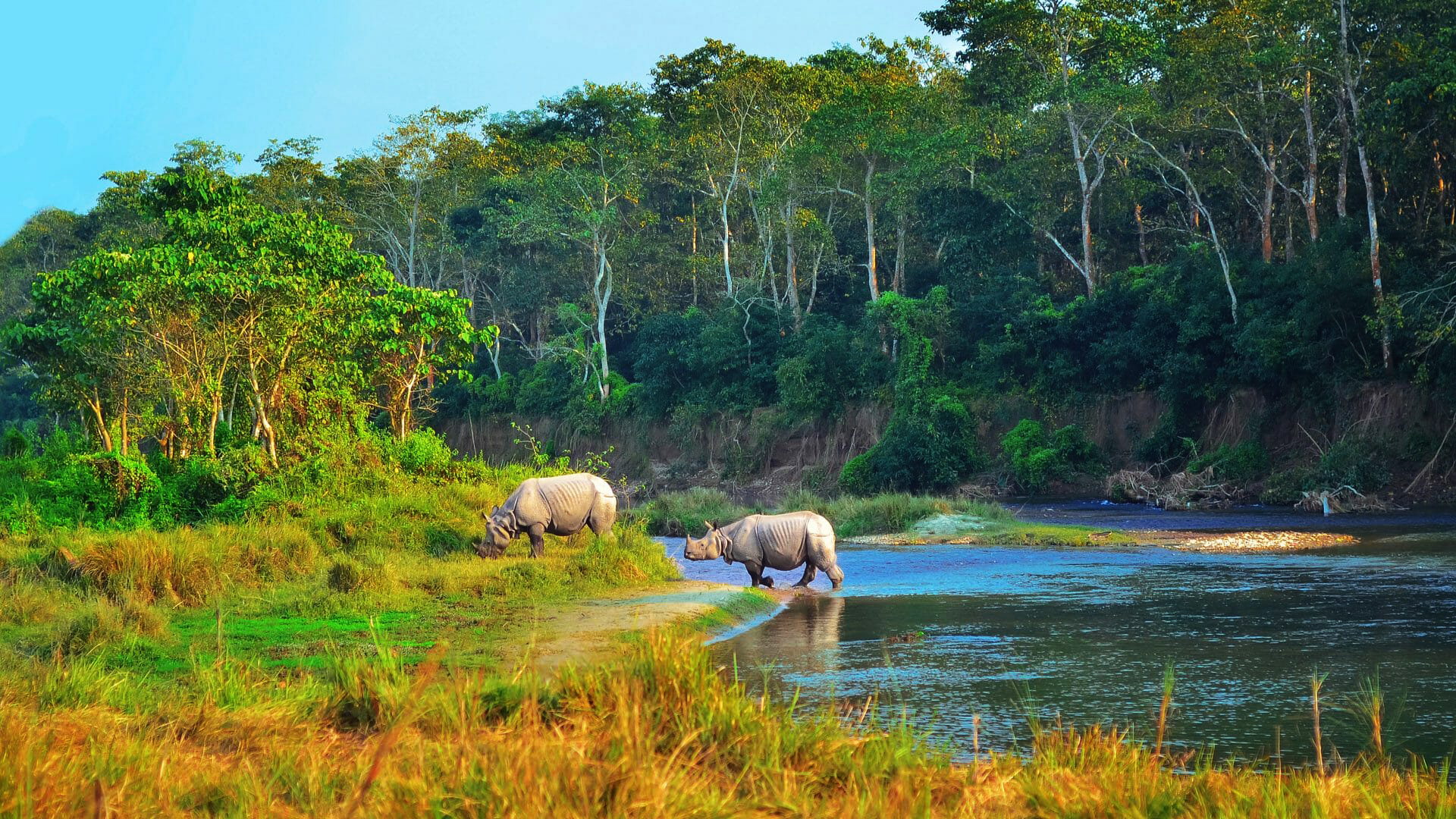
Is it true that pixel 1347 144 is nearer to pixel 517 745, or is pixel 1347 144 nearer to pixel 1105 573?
pixel 1105 573

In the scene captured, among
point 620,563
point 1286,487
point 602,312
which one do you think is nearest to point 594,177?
point 602,312

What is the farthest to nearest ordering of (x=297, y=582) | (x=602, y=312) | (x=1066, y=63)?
(x=602, y=312) < (x=1066, y=63) < (x=297, y=582)

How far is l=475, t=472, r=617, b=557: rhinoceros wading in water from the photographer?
58.4 ft

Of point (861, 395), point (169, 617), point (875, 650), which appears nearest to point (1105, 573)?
point (875, 650)

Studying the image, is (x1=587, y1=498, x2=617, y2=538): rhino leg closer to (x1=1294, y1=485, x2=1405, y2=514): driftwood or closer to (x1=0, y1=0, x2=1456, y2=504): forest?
(x1=0, y1=0, x2=1456, y2=504): forest

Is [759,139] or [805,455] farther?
[759,139]

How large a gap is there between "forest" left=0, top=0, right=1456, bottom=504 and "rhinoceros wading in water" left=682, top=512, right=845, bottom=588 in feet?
26.5

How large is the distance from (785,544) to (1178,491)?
18876 mm

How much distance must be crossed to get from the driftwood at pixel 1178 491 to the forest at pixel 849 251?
2.31 m

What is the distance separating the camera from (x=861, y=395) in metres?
44.7

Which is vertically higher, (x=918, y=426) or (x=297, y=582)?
(x=918, y=426)

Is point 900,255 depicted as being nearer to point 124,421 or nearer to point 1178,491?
point 1178,491

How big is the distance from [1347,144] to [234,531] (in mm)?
28117

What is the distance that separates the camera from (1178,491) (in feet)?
107
